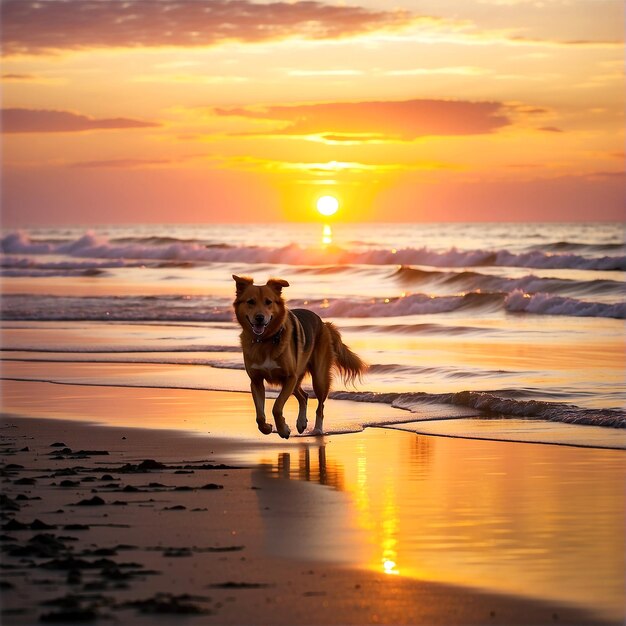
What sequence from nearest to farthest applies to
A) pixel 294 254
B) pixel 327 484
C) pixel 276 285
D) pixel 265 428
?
1. pixel 327 484
2. pixel 265 428
3. pixel 276 285
4. pixel 294 254

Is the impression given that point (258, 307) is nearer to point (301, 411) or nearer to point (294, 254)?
point (301, 411)

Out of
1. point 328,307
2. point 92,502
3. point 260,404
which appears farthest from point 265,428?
point 328,307

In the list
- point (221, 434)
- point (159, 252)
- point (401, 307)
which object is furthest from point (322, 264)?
point (221, 434)

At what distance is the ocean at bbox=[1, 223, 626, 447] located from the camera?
38.6 ft

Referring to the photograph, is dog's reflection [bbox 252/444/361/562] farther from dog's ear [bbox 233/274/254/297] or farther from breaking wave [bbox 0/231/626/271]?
breaking wave [bbox 0/231/626/271]

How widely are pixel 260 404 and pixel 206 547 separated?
13.3ft

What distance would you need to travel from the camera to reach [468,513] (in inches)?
276

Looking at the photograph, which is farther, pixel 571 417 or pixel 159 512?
pixel 571 417

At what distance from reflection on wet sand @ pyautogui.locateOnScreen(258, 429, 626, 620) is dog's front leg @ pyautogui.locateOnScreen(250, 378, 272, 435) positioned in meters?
0.40

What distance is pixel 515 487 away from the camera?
782 centimetres

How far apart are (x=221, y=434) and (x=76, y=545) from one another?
4.54 meters

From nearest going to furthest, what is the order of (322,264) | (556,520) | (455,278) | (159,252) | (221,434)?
(556,520)
(221,434)
(455,278)
(322,264)
(159,252)

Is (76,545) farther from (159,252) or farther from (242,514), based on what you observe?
(159,252)

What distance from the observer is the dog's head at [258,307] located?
995cm
